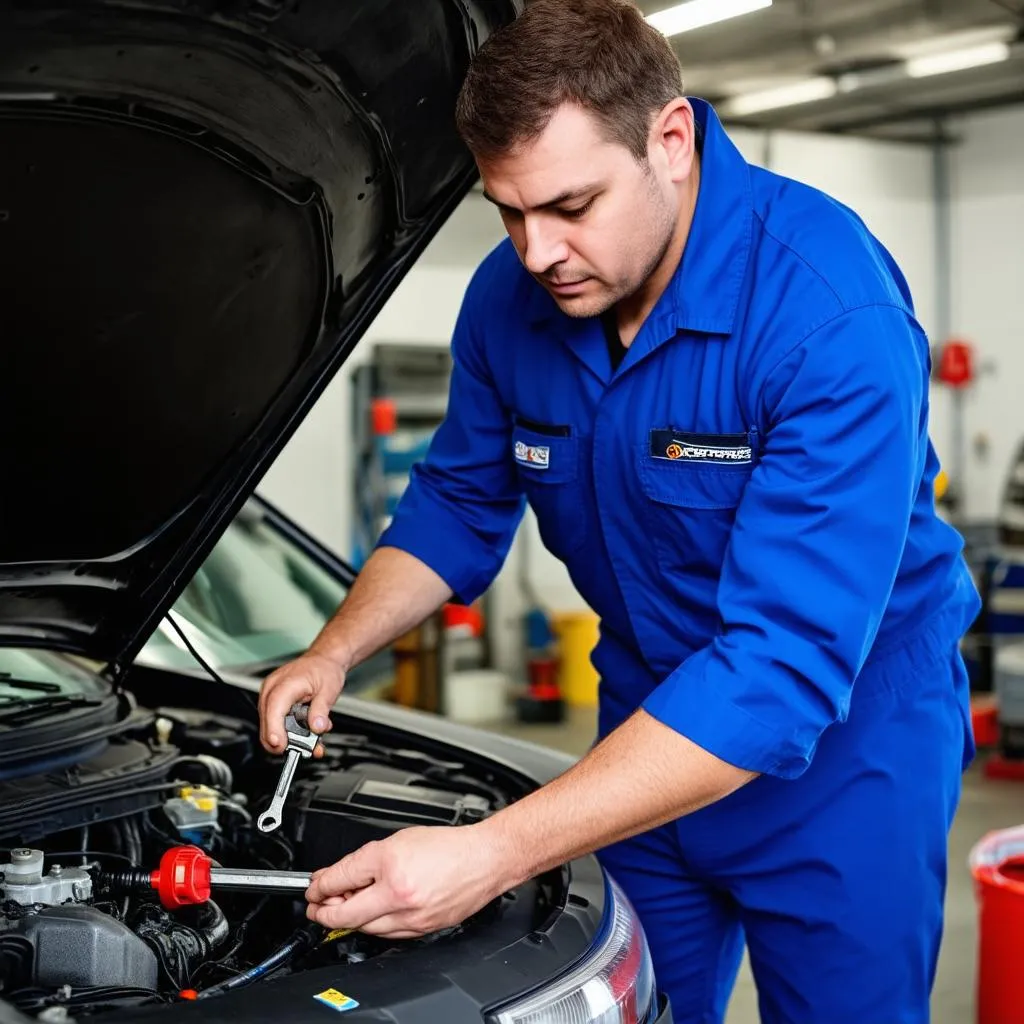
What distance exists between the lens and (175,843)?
63.6 inches

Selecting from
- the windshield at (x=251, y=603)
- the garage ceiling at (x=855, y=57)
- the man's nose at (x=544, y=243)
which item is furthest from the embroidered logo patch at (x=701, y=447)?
the garage ceiling at (x=855, y=57)

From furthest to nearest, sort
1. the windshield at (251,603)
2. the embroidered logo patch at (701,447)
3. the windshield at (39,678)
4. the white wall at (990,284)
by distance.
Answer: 1. the white wall at (990,284)
2. the windshield at (251,603)
3. the windshield at (39,678)
4. the embroidered logo patch at (701,447)

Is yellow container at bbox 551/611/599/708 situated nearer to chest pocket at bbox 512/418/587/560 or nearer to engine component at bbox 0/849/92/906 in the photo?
chest pocket at bbox 512/418/587/560

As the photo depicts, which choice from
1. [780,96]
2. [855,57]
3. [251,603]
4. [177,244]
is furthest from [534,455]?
[780,96]

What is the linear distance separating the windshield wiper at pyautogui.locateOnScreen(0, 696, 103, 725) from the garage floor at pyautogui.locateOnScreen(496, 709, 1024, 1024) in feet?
5.85

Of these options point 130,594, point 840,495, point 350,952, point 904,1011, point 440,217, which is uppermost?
point 440,217

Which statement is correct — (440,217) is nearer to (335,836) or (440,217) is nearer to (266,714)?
(266,714)

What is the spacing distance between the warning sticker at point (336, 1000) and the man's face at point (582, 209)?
2.39 feet

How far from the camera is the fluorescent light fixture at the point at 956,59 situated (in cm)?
632

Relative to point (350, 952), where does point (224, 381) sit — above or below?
above

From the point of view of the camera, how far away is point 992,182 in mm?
8047

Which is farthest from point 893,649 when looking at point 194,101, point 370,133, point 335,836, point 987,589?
point 987,589

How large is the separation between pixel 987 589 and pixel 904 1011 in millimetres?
4930

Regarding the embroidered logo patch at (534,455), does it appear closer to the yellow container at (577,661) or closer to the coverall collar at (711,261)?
the coverall collar at (711,261)
